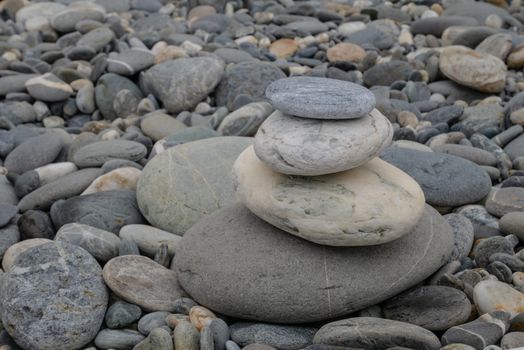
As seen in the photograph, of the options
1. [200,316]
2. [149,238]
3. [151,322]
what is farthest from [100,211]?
[200,316]

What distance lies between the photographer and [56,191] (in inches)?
192

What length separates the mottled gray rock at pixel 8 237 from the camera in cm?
436

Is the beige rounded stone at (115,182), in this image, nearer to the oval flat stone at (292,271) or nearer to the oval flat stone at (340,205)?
the oval flat stone at (292,271)

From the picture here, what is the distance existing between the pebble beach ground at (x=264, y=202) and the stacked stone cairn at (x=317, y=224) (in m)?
0.01

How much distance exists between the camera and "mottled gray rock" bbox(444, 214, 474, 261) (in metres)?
4.02

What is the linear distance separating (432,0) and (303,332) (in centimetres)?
769

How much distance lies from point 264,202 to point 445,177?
160 cm

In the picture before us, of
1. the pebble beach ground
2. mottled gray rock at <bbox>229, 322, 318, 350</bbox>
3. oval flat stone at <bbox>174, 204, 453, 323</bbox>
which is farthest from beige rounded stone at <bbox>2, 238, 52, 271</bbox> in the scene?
mottled gray rock at <bbox>229, 322, 318, 350</bbox>

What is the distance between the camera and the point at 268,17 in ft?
31.2

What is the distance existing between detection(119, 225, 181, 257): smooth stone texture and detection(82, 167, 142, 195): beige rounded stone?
2.40 feet

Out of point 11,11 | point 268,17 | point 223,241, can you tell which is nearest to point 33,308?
point 223,241

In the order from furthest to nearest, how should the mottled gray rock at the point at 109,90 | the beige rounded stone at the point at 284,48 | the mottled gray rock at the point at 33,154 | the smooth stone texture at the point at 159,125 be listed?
the beige rounded stone at the point at 284,48 < the mottled gray rock at the point at 109,90 < the smooth stone texture at the point at 159,125 < the mottled gray rock at the point at 33,154

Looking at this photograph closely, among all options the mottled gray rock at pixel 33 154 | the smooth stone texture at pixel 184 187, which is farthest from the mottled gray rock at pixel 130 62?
the smooth stone texture at pixel 184 187

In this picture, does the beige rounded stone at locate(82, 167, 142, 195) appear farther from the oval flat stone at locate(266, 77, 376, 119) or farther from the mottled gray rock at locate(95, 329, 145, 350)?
the oval flat stone at locate(266, 77, 376, 119)
